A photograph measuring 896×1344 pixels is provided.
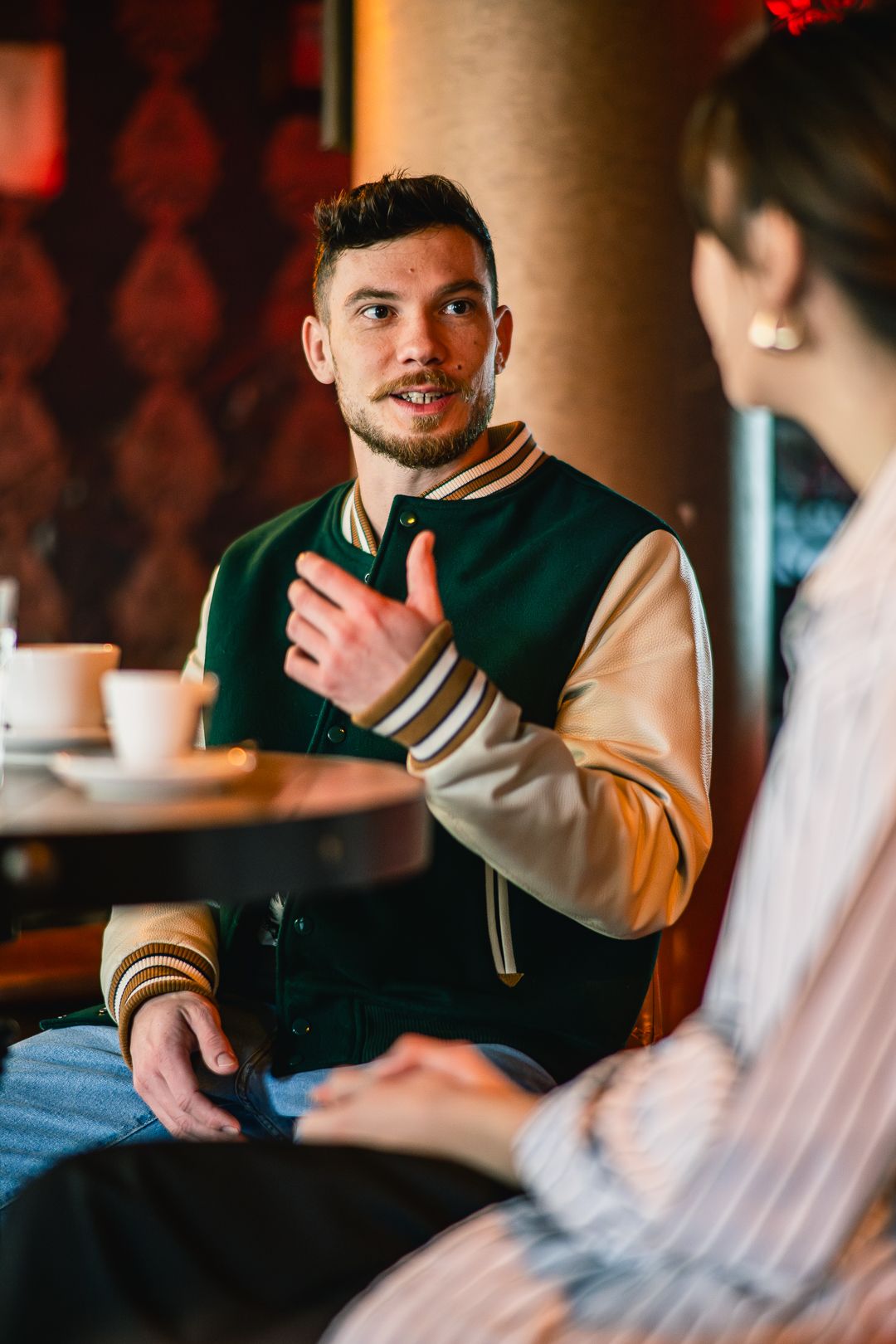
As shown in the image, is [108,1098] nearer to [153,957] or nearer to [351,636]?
[153,957]

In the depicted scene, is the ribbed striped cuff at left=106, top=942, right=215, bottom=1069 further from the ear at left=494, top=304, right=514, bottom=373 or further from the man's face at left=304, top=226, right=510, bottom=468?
the ear at left=494, top=304, right=514, bottom=373

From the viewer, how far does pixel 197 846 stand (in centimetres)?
89

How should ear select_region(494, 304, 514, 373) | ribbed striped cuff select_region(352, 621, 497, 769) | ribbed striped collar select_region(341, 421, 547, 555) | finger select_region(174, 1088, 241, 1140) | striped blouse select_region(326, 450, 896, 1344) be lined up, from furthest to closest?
ear select_region(494, 304, 514, 373) → ribbed striped collar select_region(341, 421, 547, 555) → finger select_region(174, 1088, 241, 1140) → ribbed striped cuff select_region(352, 621, 497, 769) → striped blouse select_region(326, 450, 896, 1344)

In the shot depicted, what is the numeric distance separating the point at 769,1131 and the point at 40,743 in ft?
2.44

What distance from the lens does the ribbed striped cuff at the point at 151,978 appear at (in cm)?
149

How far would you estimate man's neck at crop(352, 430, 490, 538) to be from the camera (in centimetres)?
177

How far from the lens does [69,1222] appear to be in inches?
37.8

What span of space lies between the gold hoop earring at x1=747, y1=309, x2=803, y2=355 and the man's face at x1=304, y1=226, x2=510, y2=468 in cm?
88

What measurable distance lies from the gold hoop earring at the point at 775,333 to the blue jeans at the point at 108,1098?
2.60 feet

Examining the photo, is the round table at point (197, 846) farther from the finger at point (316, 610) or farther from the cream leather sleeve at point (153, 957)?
the cream leather sleeve at point (153, 957)

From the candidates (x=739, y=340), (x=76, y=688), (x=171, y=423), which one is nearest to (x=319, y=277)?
(x=76, y=688)

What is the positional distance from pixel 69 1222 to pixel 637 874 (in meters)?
0.66

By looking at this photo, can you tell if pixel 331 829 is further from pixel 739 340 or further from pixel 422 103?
pixel 422 103

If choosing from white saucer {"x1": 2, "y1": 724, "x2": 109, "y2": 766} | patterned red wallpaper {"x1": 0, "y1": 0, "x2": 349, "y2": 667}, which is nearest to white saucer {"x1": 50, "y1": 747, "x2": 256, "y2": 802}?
white saucer {"x1": 2, "y1": 724, "x2": 109, "y2": 766}
